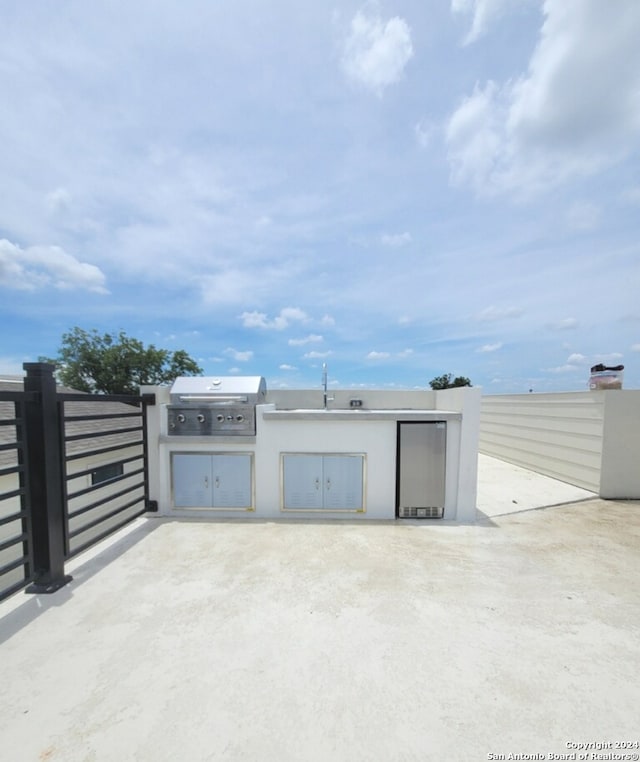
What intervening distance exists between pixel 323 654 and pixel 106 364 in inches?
837

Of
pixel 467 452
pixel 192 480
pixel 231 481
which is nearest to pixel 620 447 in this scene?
pixel 467 452

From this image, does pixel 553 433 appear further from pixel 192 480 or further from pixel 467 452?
pixel 192 480

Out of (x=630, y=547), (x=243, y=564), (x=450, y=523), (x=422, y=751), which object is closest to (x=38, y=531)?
(x=243, y=564)

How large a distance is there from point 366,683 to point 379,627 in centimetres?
43

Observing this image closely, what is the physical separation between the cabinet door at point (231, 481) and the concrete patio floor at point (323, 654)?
2.28 ft

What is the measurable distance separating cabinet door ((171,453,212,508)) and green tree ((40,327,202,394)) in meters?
16.9

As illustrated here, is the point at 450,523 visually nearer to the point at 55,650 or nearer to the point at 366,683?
the point at 366,683

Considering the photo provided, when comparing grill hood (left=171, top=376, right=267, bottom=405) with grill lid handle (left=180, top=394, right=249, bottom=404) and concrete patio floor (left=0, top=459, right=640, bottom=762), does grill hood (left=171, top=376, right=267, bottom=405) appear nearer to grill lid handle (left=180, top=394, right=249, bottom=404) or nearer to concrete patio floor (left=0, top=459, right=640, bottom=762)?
grill lid handle (left=180, top=394, right=249, bottom=404)

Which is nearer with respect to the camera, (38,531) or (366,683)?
(366,683)

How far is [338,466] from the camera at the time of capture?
379 cm

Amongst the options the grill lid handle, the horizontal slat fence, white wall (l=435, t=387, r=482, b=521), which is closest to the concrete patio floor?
white wall (l=435, t=387, r=482, b=521)

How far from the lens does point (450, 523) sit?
375 centimetres

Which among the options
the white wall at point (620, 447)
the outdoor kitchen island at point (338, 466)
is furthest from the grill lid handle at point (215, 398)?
the white wall at point (620, 447)

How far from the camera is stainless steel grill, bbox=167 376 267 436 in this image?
12.5 ft
